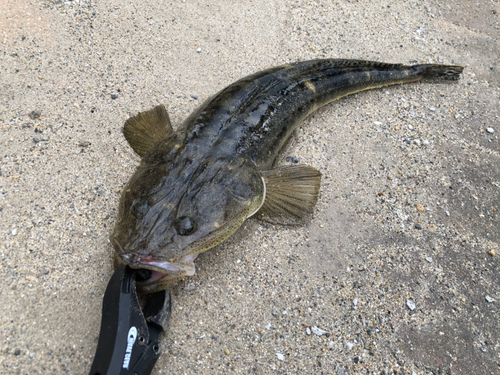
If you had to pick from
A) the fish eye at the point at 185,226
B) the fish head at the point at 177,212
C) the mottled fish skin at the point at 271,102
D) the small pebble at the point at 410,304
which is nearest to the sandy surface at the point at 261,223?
the small pebble at the point at 410,304

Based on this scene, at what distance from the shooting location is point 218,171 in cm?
302

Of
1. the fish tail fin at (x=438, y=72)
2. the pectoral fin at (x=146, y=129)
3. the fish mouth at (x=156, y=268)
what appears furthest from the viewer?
the fish tail fin at (x=438, y=72)

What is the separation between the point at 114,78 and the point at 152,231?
2.42 m

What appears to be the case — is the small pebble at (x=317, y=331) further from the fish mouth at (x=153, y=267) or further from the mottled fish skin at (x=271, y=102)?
the mottled fish skin at (x=271, y=102)

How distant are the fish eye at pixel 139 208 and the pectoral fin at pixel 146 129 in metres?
0.92

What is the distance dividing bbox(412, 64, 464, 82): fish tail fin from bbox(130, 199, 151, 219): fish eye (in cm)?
405

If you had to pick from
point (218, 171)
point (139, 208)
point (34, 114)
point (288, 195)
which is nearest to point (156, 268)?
point (139, 208)

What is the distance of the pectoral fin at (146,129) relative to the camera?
3.55 metres

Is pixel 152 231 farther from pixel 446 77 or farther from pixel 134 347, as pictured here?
pixel 446 77

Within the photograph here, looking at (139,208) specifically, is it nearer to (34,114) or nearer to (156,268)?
(156,268)

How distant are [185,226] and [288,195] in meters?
1.18

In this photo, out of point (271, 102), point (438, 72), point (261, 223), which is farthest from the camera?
point (438, 72)

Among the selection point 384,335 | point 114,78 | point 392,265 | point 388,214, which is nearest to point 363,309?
point 384,335

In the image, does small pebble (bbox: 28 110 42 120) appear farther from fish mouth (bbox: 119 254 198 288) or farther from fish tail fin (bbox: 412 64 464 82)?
fish tail fin (bbox: 412 64 464 82)
